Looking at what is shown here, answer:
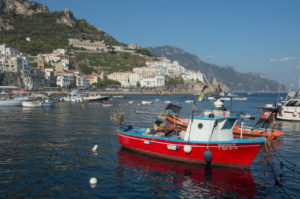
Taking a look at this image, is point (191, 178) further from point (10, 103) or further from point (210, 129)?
point (10, 103)

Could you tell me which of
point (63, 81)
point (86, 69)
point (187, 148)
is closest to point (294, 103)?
A: point (187, 148)

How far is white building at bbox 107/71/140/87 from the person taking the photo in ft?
599

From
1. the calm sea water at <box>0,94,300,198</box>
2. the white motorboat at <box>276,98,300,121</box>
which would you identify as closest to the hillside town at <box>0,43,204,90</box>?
the calm sea water at <box>0,94,300,198</box>

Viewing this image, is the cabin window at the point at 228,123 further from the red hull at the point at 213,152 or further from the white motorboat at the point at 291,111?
the white motorboat at the point at 291,111

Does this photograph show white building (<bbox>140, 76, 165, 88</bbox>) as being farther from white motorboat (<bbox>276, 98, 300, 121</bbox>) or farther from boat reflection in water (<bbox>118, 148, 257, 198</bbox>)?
boat reflection in water (<bbox>118, 148, 257, 198</bbox>)

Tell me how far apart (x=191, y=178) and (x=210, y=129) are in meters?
3.51

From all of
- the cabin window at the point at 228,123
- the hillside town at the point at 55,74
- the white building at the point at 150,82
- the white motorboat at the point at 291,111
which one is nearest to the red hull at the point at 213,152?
the cabin window at the point at 228,123

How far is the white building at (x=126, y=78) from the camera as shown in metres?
182

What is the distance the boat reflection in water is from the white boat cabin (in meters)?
1.98

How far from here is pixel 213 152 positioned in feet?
55.2

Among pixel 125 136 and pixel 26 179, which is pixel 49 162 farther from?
pixel 125 136

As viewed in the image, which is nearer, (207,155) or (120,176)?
(120,176)

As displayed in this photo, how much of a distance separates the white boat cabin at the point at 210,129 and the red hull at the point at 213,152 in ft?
1.99

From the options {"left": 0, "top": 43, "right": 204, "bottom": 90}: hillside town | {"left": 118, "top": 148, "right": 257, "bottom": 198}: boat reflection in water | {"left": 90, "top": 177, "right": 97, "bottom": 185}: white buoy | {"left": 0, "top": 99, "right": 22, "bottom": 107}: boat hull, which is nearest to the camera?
{"left": 118, "top": 148, "right": 257, "bottom": 198}: boat reflection in water
